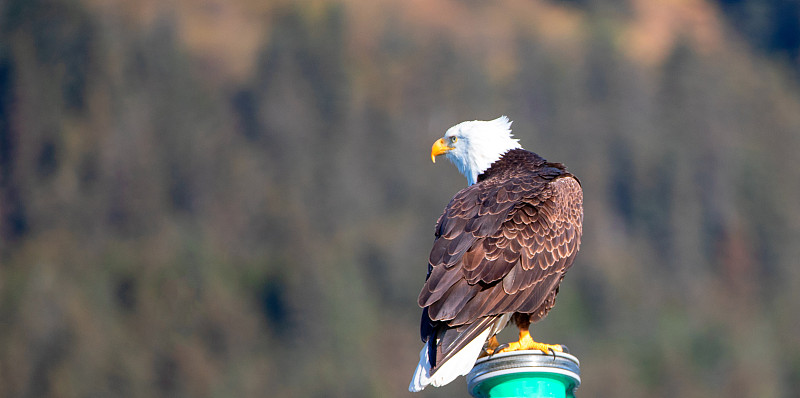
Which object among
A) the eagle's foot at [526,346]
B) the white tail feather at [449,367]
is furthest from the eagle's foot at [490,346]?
the white tail feather at [449,367]

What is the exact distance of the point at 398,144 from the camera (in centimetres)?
5656

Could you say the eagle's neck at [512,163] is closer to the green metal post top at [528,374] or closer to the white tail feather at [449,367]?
the white tail feather at [449,367]

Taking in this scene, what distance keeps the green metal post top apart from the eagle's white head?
3.02 meters

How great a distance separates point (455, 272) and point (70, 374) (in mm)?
41882

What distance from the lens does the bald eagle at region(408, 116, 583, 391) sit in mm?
7137

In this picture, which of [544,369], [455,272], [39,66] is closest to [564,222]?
[455,272]

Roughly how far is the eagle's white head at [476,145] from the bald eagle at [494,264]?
0.52 m

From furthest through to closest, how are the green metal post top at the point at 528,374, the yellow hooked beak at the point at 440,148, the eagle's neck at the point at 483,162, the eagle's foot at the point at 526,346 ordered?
1. the yellow hooked beak at the point at 440,148
2. the eagle's neck at the point at 483,162
3. the eagle's foot at the point at 526,346
4. the green metal post top at the point at 528,374

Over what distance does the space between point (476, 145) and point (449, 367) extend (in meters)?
2.77

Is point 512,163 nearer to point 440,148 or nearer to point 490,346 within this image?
point 440,148

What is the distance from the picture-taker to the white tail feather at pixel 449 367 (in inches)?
Answer: 272

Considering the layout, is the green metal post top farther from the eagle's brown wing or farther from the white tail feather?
the eagle's brown wing

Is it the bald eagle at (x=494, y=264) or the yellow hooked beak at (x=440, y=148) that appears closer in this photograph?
the bald eagle at (x=494, y=264)

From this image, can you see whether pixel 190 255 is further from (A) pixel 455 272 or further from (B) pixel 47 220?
(A) pixel 455 272
